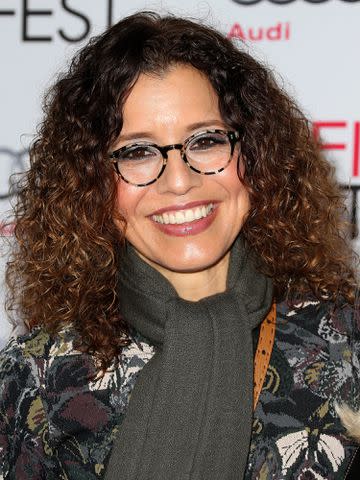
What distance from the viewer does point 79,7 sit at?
8.18 ft

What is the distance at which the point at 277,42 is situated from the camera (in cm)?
241

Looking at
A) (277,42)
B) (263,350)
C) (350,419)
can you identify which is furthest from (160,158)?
(277,42)

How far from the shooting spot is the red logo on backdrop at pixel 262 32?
2400 mm

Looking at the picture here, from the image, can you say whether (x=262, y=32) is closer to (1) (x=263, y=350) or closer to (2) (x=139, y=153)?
(2) (x=139, y=153)

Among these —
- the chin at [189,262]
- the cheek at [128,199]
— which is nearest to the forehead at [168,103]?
the cheek at [128,199]

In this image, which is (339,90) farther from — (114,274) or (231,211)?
(114,274)

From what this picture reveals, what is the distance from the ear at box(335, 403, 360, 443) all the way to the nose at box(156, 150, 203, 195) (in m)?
0.55

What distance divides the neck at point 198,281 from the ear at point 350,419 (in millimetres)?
390

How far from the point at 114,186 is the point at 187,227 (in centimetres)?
18

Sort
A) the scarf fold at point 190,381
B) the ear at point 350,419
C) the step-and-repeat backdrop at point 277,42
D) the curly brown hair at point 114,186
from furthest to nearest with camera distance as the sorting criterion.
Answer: the step-and-repeat backdrop at point 277,42
the curly brown hair at point 114,186
the scarf fold at point 190,381
the ear at point 350,419

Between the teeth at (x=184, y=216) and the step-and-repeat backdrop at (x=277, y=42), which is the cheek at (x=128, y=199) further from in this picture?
the step-and-repeat backdrop at (x=277, y=42)

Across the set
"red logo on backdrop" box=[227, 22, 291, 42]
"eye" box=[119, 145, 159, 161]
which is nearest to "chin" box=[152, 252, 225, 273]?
"eye" box=[119, 145, 159, 161]

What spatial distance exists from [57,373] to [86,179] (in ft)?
1.42

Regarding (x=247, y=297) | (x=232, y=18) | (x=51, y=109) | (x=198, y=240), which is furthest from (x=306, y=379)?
(x=232, y=18)
